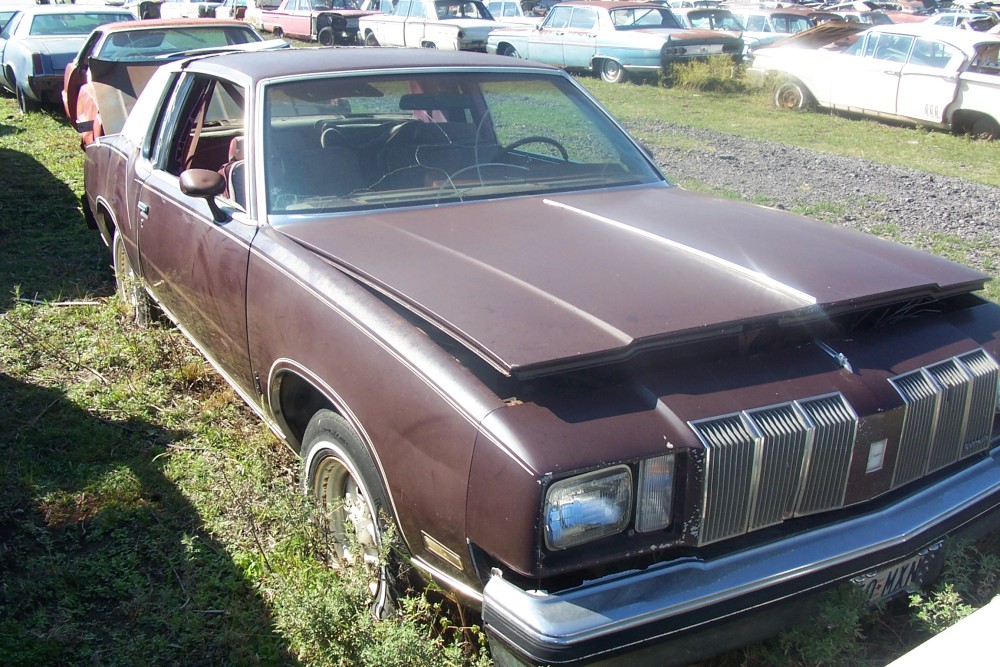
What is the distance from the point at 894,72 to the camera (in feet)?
43.0

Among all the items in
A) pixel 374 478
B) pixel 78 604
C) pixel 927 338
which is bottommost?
pixel 78 604

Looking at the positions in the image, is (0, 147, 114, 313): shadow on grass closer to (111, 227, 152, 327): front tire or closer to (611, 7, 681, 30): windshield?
(111, 227, 152, 327): front tire

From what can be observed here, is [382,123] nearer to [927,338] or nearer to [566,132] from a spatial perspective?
[566,132]

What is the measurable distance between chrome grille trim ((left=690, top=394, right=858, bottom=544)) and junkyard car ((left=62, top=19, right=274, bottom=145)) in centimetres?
711

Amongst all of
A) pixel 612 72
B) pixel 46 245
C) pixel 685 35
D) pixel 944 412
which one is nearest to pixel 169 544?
pixel 944 412

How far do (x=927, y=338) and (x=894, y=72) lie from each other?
1194 cm

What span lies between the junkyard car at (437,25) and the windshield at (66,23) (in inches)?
357

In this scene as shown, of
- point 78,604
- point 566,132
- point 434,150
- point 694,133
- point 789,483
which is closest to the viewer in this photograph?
point 789,483

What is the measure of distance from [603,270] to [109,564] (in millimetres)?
2020

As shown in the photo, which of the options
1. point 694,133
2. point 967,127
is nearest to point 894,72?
point 967,127

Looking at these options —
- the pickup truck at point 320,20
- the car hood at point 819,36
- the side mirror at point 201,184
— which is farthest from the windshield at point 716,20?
the side mirror at point 201,184

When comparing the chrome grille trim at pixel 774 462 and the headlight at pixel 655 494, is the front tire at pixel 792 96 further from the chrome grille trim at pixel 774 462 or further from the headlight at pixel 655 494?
the headlight at pixel 655 494

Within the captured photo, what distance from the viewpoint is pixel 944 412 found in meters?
2.60

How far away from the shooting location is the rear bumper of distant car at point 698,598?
6.77ft
